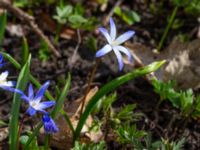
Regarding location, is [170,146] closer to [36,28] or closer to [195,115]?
[195,115]

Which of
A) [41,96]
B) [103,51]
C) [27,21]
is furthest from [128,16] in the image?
[41,96]

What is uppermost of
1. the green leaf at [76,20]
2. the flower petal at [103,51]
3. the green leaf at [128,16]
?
the green leaf at [128,16]

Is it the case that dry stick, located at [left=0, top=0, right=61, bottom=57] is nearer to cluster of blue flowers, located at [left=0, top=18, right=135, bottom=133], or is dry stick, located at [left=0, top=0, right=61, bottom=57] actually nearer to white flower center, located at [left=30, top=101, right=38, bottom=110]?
cluster of blue flowers, located at [left=0, top=18, right=135, bottom=133]

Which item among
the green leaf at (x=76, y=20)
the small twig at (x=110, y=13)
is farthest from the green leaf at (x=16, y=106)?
the small twig at (x=110, y=13)

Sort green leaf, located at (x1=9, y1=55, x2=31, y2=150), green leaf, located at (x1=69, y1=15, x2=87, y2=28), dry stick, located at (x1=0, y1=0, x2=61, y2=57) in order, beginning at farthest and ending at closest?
1. green leaf, located at (x1=69, y1=15, x2=87, y2=28)
2. dry stick, located at (x1=0, y1=0, x2=61, y2=57)
3. green leaf, located at (x1=9, y1=55, x2=31, y2=150)

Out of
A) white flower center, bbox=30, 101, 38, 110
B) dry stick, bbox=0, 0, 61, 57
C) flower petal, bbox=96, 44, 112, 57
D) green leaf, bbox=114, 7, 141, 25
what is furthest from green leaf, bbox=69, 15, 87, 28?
white flower center, bbox=30, 101, 38, 110

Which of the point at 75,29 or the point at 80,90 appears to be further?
the point at 75,29

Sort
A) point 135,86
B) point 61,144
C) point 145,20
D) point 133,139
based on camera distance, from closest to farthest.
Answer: point 133,139, point 61,144, point 135,86, point 145,20

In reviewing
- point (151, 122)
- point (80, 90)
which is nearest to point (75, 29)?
point (80, 90)

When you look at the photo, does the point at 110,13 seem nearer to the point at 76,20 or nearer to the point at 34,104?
the point at 76,20

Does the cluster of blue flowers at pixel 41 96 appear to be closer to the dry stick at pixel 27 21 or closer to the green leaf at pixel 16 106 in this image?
the green leaf at pixel 16 106

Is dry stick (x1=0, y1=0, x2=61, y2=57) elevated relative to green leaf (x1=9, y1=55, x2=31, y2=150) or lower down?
elevated
